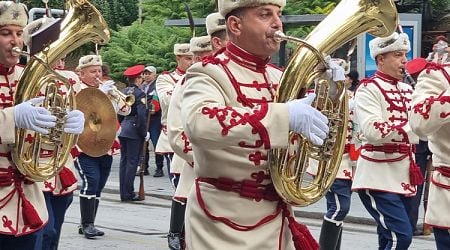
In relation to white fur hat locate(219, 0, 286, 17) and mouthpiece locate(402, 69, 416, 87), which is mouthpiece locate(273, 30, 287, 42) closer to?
white fur hat locate(219, 0, 286, 17)

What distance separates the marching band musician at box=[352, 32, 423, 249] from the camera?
761 centimetres

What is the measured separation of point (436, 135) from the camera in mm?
5891

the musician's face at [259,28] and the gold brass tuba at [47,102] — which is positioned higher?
the musician's face at [259,28]

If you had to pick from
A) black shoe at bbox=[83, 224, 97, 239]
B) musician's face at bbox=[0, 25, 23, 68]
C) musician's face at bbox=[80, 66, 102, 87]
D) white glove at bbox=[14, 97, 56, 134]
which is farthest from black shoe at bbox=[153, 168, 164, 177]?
white glove at bbox=[14, 97, 56, 134]

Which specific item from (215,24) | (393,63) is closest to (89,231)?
(215,24)

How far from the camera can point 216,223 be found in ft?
14.3

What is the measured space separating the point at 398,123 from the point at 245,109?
3859 millimetres

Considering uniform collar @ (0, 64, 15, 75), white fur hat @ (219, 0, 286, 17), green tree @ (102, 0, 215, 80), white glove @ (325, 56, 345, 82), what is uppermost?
green tree @ (102, 0, 215, 80)

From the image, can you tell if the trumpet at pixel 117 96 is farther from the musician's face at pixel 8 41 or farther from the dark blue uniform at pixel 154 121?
the musician's face at pixel 8 41

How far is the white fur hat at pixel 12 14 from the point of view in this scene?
5.54 m

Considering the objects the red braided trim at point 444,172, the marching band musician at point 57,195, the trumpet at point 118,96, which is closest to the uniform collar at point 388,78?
the red braided trim at point 444,172

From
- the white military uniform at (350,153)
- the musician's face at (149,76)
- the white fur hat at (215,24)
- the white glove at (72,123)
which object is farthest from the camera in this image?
the musician's face at (149,76)

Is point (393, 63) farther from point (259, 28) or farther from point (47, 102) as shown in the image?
point (259, 28)

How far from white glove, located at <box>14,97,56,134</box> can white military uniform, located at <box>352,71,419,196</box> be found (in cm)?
325
